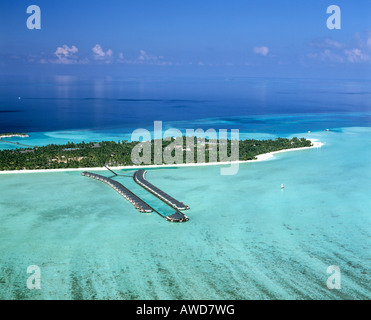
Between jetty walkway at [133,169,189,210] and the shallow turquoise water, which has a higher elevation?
jetty walkway at [133,169,189,210]

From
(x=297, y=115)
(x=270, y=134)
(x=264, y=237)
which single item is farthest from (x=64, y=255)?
(x=297, y=115)

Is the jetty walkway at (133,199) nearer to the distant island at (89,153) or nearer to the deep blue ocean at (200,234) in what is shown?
the deep blue ocean at (200,234)

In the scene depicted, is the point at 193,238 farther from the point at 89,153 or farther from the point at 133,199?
the point at 89,153

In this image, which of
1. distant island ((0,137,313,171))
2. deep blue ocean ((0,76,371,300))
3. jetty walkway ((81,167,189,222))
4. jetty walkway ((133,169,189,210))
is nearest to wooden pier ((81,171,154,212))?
jetty walkway ((81,167,189,222))

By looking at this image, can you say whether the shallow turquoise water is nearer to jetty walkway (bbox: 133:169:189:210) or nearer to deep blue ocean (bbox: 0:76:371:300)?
deep blue ocean (bbox: 0:76:371:300)

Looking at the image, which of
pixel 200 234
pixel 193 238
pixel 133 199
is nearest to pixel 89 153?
pixel 133 199

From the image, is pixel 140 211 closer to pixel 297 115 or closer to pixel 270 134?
pixel 270 134
